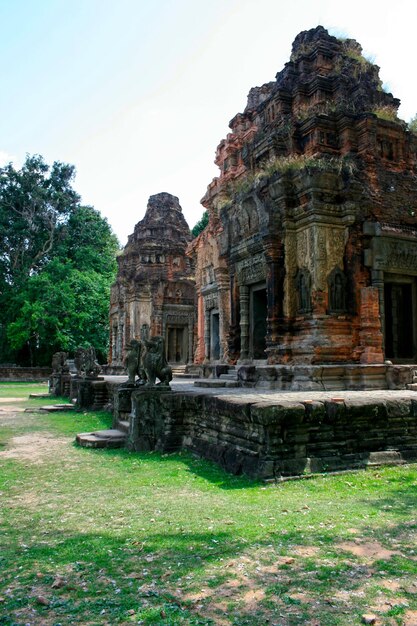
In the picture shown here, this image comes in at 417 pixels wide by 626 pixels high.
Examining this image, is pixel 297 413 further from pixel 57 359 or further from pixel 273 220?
pixel 57 359

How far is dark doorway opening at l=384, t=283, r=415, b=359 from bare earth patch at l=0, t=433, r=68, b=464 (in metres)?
7.75

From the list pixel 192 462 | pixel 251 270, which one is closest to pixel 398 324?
pixel 251 270

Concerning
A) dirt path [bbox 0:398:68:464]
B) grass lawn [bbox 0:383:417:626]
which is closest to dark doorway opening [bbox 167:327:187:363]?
dirt path [bbox 0:398:68:464]

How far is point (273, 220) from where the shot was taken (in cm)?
1138

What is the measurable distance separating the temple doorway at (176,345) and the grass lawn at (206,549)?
1979 centimetres

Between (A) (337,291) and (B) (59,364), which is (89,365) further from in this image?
(A) (337,291)

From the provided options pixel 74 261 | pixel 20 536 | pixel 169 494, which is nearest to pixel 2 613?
pixel 20 536

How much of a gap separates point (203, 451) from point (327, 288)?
16.0 feet

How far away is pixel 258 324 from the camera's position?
1381 centimetres

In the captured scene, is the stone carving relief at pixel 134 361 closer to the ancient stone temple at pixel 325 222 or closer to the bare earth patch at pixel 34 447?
the bare earth patch at pixel 34 447

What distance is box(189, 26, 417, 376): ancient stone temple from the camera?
10766mm

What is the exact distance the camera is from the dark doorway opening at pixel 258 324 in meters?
13.8

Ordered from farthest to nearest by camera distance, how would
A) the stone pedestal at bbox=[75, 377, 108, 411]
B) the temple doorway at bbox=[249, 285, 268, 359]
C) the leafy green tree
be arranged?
the leafy green tree → the stone pedestal at bbox=[75, 377, 108, 411] → the temple doorway at bbox=[249, 285, 268, 359]

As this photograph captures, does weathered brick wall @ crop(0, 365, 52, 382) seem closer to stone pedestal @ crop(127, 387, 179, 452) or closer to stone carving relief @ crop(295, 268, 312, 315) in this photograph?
stone carving relief @ crop(295, 268, 312, 315)
